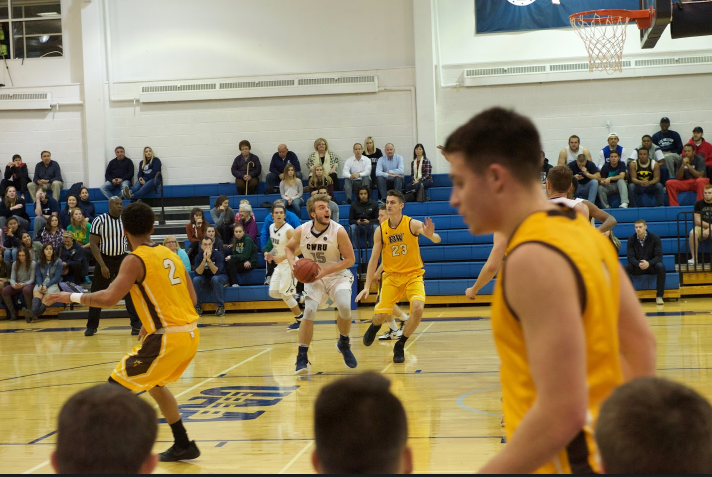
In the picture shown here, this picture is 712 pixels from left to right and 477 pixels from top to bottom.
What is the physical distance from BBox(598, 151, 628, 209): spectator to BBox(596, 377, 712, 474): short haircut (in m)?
13.5

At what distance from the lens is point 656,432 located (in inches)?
46.2

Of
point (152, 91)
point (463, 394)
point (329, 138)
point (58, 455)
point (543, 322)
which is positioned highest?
point (152, 91)

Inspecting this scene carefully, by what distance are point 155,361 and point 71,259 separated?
33.4 ft

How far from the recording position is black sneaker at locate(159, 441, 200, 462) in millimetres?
4383

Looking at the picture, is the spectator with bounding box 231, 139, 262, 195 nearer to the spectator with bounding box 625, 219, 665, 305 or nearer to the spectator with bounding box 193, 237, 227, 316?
the spectator with bounding box 193, 237, 227, 316

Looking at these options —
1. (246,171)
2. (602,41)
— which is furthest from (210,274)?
(602,41)

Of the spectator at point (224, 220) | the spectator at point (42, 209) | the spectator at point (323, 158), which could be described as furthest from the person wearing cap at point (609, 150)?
the spectator at point (42, 209)

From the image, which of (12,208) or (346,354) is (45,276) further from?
(346,354)

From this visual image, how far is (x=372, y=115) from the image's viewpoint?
1648cm

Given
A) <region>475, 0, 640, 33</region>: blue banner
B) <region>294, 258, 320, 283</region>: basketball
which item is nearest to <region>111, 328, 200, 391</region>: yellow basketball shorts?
<region>294, 258, 320, 283</region>: basketball

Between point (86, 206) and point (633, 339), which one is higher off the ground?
point (86, 206)

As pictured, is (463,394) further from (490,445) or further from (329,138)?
(329,138)

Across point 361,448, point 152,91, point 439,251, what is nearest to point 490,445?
point 361,448

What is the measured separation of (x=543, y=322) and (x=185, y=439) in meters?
3.51
